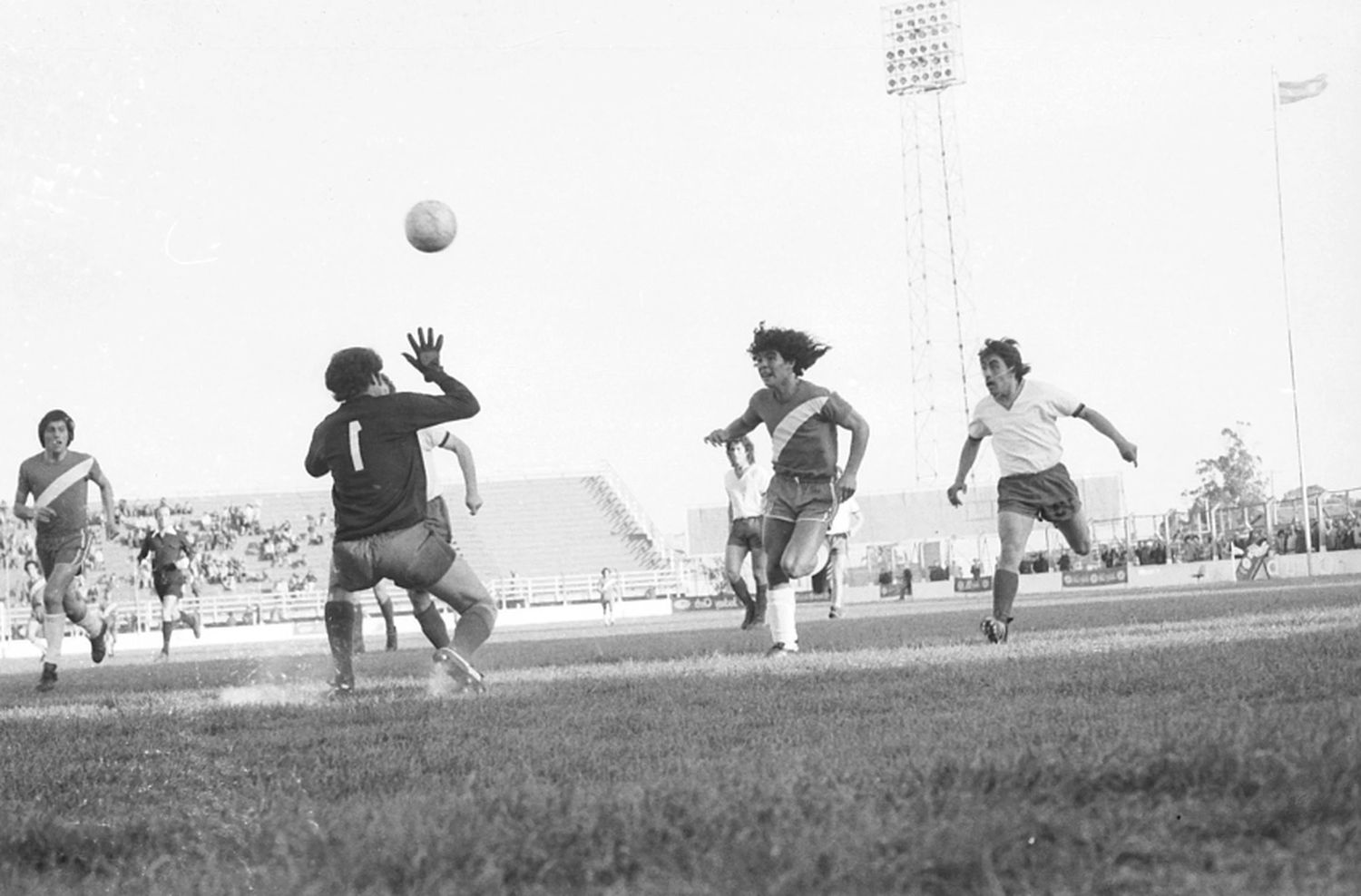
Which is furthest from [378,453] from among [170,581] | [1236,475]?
[1236,475]

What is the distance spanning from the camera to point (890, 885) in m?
2.89

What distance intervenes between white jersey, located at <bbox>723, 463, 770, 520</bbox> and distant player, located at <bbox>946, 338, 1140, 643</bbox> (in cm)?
780

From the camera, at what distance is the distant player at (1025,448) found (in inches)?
441

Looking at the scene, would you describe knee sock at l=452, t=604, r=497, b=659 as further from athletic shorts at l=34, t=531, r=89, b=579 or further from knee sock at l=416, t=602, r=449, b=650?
athletic shorts at l=34, t=531, r=89, b=579

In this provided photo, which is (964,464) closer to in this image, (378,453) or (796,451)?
(796,451)

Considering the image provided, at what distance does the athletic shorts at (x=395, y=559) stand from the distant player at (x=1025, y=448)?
4066 millimetres

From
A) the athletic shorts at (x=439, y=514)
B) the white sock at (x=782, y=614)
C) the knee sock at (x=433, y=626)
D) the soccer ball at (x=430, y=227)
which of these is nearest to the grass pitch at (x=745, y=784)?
the knee sock at (x=433, y=626)

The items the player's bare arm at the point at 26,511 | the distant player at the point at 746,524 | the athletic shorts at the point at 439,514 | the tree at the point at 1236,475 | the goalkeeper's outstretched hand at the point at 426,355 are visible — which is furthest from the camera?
the tree at the point at 1236,475

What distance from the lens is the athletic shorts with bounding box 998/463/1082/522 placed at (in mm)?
11211

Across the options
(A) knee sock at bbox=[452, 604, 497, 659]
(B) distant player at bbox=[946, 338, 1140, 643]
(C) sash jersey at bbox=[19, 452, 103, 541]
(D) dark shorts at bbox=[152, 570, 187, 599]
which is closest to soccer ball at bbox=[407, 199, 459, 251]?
(A) knee sock at bbox=[452, 604, 497, 659]

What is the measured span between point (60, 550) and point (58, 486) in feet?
1.83

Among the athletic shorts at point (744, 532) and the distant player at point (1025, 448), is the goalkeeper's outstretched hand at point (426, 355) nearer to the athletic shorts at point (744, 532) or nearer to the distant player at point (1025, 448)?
the distant player at point (1025, 448)

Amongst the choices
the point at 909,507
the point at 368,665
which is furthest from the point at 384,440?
the point at 909,507

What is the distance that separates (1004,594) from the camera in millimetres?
11047
